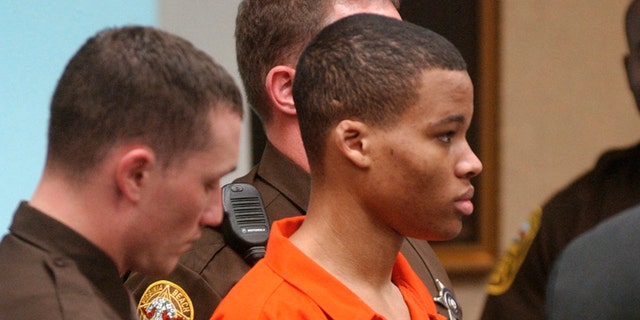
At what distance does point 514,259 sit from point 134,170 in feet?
2.96

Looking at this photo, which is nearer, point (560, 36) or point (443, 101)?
point (443, 101)

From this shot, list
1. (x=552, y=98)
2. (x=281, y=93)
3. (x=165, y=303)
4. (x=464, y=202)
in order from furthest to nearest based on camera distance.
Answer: (x=552, y=98) → (x=281, y=93) → (x=165, y=303) → (x=464, y=202)

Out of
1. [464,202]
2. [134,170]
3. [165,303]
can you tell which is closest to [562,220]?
[464,202]

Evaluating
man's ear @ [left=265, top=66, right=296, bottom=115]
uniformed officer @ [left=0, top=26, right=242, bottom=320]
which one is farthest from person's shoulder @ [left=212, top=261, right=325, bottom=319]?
man's ear @ [left=265, top=66, right=296, bottom=115]

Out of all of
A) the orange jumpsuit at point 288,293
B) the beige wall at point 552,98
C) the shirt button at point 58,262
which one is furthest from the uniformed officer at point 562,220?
the beige wall at point 552,98

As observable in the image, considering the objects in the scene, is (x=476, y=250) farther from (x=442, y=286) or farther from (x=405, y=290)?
(x=405, y=290)

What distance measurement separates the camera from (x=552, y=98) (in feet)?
13.0

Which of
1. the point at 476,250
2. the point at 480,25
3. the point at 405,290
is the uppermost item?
the point at 405,290

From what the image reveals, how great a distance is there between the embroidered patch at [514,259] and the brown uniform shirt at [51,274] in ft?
2.81

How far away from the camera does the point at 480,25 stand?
3.82 metres

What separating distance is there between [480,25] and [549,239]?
1782 mm

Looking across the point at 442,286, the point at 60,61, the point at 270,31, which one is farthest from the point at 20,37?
the point at 442,286

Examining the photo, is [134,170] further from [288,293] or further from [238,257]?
[238,257]

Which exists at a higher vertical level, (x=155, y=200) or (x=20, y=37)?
(x=155, y=200)
